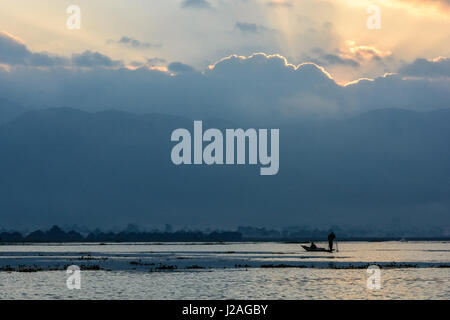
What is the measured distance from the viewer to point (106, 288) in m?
55.0

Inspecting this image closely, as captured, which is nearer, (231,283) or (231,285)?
(231,285)

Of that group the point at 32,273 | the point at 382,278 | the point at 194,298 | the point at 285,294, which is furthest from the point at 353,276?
the point at 32,273

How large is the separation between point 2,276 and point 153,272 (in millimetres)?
15261

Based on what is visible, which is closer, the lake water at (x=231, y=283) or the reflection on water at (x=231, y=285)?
the reflection on water at (x=231, y=285)

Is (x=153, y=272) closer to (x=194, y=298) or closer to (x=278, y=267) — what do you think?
(x=278, y=267)

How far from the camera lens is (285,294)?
167 ft

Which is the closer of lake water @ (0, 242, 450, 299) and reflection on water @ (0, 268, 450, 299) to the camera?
reflection on water @ (0, 268, 450, 299)

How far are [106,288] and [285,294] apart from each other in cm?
1439
